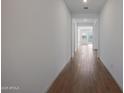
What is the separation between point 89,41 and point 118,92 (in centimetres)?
2086

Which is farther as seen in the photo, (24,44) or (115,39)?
(115,39)

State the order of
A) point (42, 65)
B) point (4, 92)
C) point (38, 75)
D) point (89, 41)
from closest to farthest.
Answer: point (4, 92) < point (38, 75) < point (42, 65) < point (89, 41)

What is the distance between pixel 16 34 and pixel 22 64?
1.47ft

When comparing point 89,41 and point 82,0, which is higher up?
point 82,0

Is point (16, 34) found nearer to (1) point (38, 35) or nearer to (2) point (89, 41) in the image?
(1) point (38, 35)

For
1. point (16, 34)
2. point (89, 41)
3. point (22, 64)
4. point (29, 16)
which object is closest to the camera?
point (16, 34)

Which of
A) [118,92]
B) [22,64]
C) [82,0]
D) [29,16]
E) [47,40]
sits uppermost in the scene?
[82,0]

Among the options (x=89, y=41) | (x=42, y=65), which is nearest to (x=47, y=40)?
(x=42, y=65)

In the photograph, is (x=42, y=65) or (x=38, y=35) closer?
(x=38, y=35)

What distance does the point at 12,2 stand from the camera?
1911mm

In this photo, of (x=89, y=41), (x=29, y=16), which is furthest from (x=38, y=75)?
(x=89, y=41)

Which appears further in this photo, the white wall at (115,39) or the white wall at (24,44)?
the white wall at (115,39)

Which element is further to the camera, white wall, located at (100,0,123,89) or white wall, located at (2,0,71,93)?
white wall, located at (100,0,123,89)

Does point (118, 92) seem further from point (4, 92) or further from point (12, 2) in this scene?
point (12, 2)
